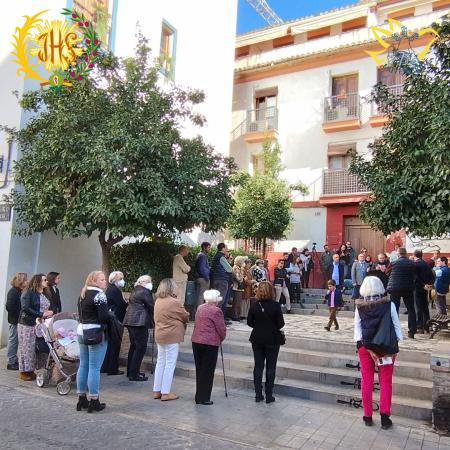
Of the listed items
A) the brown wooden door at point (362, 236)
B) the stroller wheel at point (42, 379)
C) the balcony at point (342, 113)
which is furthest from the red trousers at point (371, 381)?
the balcony at point (342, 113)

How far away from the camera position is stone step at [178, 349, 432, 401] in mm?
6734

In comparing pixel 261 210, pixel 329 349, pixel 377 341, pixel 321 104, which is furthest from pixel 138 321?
pixel 321 104

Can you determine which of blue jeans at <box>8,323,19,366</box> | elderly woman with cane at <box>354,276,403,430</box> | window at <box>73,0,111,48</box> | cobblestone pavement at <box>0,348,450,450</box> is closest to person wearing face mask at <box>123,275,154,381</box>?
cobblestone pavement at <box>0,348,450,450</box>

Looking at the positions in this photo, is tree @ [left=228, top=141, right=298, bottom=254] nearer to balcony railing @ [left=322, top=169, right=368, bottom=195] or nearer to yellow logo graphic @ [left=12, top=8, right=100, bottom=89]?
balcony railing @ [left=322, top=169, right=368, bottom=195]

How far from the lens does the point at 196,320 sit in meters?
6.86

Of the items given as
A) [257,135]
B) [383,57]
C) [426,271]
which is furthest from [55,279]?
[383,57]

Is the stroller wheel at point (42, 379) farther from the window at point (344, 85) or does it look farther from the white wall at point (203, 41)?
the window at point (344, 85)

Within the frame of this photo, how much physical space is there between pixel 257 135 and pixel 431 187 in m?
16.3

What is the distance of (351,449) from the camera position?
516cm

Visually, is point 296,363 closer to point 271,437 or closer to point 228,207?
point 271,437

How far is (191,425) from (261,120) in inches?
752

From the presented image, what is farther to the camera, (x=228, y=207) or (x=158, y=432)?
(x=228, y=207)

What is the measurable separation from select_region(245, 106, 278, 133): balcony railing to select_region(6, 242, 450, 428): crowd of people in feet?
40.6

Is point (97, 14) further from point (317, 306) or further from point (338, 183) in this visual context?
point (338, 183)
